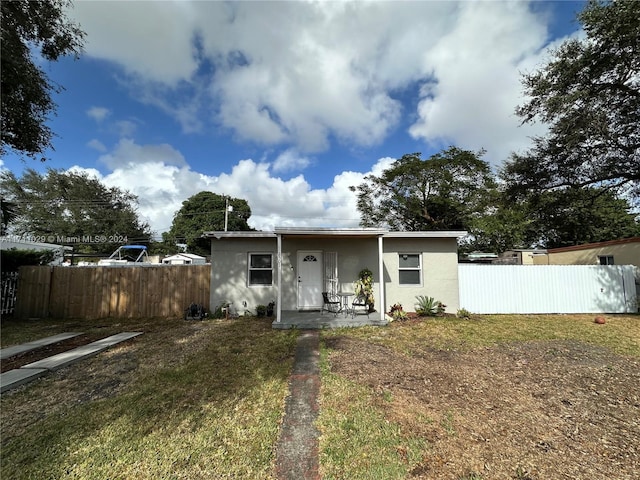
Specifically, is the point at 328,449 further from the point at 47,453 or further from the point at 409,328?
the point at 409,328

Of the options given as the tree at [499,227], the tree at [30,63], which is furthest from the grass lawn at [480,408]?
the tree at [499,227]

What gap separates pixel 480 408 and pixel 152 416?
376 cm

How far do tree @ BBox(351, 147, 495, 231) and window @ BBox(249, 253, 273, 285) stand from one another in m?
17.0

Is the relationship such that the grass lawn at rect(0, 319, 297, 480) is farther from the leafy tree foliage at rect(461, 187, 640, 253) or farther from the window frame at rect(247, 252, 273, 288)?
the leafy tree foliage at rect(461, 187, 640, 253)

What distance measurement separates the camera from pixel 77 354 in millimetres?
5406

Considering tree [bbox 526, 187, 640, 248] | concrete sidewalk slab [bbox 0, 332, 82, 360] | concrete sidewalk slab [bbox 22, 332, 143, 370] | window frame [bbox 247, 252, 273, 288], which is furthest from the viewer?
tree [bbox 526, 187, 640, 248]

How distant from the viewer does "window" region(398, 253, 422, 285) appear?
9672 millimetres

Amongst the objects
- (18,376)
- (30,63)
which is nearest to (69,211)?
(30,63)

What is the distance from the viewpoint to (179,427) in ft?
9.70

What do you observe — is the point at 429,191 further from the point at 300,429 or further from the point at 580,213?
the point at 300,429

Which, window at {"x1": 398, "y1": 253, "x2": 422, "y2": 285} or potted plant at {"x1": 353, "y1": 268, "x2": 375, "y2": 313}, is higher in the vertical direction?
window at {"x1": 398, "y1": 253, "x2": 422, "y2": 285}

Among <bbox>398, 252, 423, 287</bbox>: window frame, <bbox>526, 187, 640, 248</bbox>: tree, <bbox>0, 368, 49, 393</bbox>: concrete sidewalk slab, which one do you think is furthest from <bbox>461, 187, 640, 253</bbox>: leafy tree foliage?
<bbox>0, 368, 49, 393</bbox>: concrete sidewalk slab

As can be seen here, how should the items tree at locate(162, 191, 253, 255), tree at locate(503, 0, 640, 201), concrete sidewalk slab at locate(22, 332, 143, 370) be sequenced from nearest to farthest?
concrete sidewalk slab at locate(22, 332, 143, 370) < tree at locate(503, 0, 640, 201) < tree at locate(162, 191, 253, 255)

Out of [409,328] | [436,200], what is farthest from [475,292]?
[436,200]
